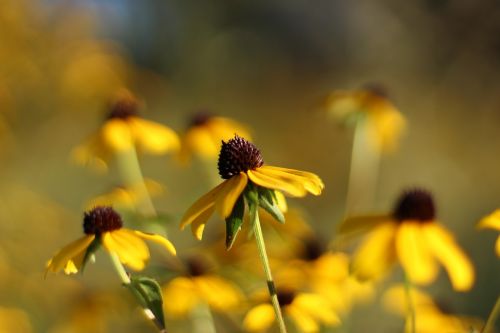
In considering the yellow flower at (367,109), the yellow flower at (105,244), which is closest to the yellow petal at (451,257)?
the yellow flower at (105,244)

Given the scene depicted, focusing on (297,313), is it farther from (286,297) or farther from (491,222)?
(491,222)

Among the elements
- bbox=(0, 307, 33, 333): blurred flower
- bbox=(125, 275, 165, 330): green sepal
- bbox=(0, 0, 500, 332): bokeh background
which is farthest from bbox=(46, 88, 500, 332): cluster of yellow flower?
bbox=(0, 0, 500, 332): bokeh background

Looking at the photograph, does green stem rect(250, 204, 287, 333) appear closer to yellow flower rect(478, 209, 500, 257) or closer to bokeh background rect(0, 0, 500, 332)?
yellow flower rect(478, 209, 500, 257)

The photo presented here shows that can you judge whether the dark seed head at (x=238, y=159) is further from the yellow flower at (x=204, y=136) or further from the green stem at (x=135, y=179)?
the yellow flower at (x=204, y=136)

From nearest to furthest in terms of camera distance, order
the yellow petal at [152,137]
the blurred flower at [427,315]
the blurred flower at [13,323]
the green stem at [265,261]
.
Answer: the green stem at [265,261] → the blurred flower at [427,315] → the yellow petal at [152,137] → the blurred flower at [13,323]

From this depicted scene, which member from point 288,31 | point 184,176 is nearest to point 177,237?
point 184,176
